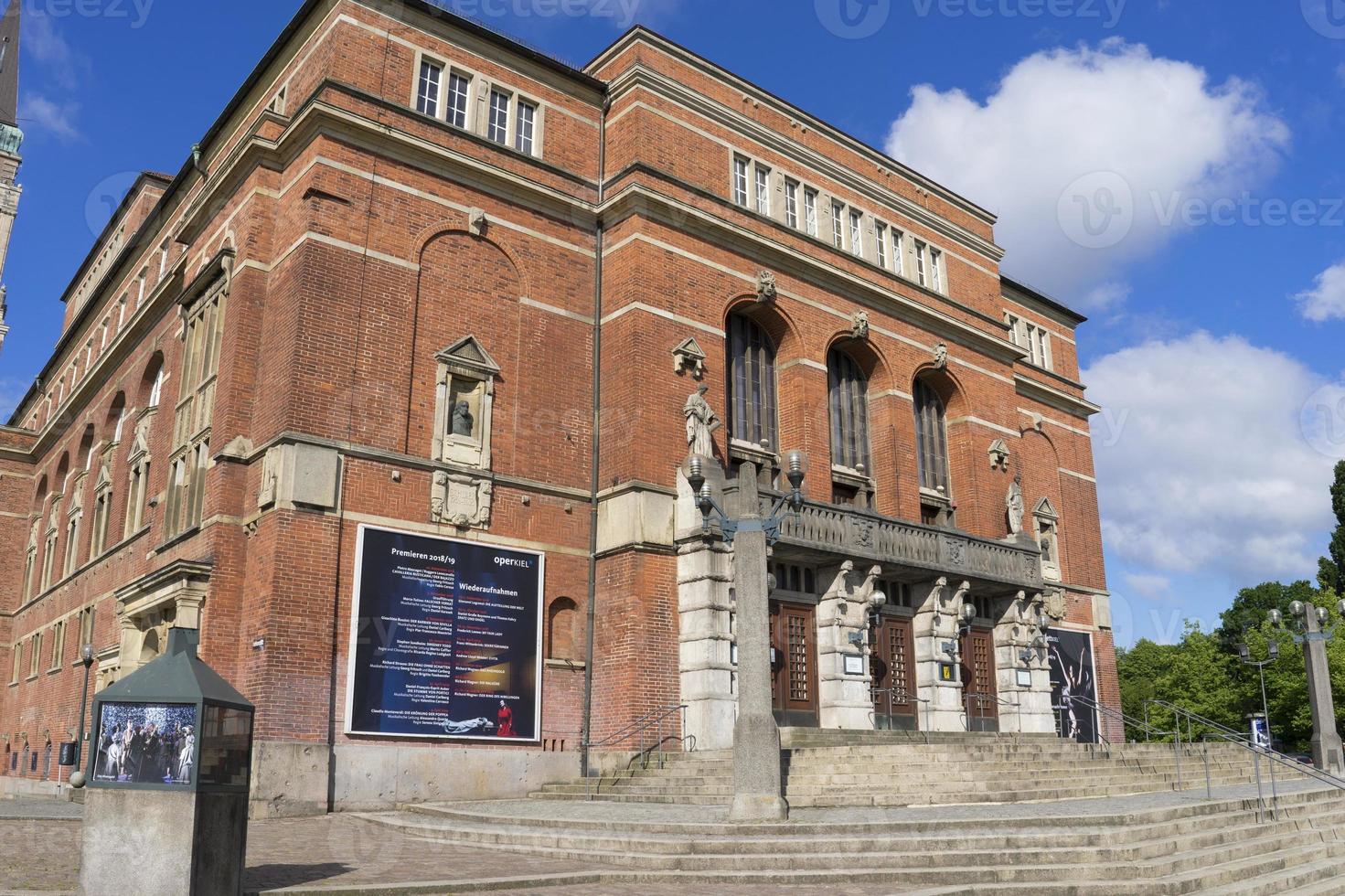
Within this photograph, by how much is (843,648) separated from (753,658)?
30.1ft

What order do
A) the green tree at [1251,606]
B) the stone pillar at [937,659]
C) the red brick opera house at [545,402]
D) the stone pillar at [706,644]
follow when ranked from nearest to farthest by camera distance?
1. the red brick opera house at [545,402]
2. the stone pillar at [706,644]
3. the stone pillar at [937,659]
4. the green tree at [1251,606]

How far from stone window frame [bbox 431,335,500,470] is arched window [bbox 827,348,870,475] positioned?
32.8 ft

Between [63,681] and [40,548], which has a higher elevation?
[40,548]

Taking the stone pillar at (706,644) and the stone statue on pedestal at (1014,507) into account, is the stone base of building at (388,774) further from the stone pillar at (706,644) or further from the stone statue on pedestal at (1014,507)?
the stone statue on pedestal at (1014,507)

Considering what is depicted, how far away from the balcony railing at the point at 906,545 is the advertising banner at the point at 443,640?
5.18 metres

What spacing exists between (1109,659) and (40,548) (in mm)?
37435

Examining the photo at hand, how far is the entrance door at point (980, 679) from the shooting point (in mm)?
28750

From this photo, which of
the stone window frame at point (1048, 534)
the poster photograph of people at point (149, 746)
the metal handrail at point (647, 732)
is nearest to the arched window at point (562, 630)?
the metal handrail at point (647, 732)

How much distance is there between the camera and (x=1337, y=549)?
60812mm

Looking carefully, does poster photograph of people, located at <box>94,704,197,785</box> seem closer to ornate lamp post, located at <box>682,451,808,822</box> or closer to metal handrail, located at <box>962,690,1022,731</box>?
ornate lamp post, located at <box>682,451,808,822</box>

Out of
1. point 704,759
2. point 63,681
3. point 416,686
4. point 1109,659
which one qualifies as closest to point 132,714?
point 416,686

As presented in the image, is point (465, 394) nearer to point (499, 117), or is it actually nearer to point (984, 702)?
point (499, 117)

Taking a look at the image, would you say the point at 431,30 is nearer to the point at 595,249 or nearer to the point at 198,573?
the point at 595,249

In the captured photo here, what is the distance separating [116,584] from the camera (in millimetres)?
27844
